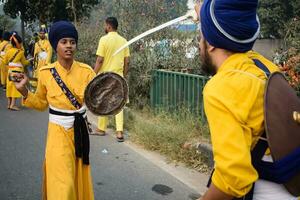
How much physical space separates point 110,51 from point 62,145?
157 inches

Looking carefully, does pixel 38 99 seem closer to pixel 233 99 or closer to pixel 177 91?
pixel 233 99

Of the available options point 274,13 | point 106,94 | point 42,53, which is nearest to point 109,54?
point 106,94

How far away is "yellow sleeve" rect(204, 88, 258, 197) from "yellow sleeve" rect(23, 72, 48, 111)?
7.25 ft

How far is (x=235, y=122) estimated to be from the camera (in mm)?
1625

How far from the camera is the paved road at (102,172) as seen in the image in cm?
473

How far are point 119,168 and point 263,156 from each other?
4006mm

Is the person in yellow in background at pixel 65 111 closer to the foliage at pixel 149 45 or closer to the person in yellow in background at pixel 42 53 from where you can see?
the foliage at pixel 149 45

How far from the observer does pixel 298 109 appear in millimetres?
1692

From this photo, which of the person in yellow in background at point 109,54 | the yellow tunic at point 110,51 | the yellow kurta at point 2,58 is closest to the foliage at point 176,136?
the person in yellow in background at point 109,54

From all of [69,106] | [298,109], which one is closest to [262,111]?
[298,109]

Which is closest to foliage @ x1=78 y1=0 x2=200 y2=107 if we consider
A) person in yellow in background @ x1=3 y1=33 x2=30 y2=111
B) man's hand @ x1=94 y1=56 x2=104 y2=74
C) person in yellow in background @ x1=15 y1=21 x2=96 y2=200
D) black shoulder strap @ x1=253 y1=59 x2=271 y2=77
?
man's hand @ x1=94 y1=56 x2=104 y2=74

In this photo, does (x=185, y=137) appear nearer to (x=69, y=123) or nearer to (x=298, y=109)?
(x=69, y=123)

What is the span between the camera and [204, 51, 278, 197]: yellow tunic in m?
1.60

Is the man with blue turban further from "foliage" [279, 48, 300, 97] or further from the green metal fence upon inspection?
the green metal fence
